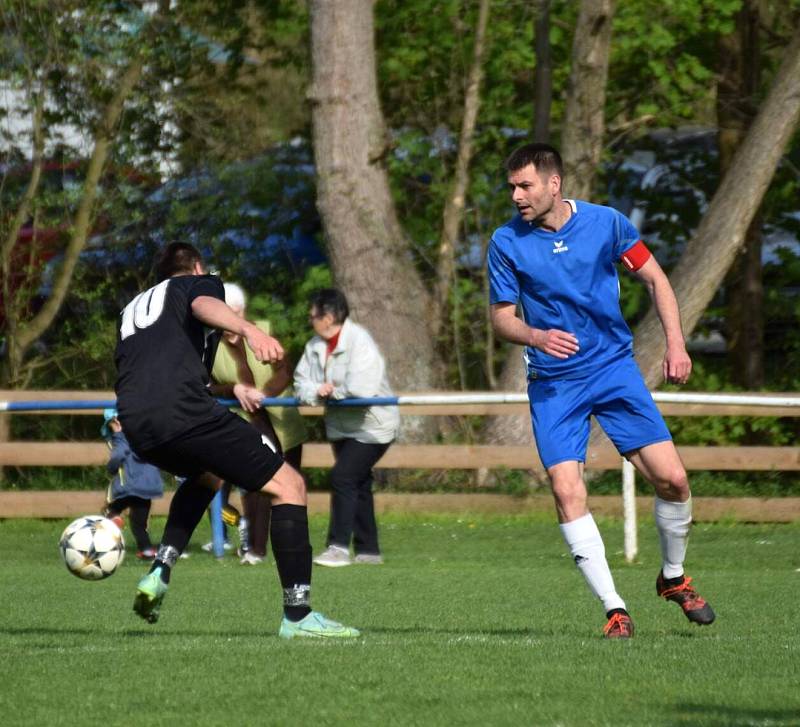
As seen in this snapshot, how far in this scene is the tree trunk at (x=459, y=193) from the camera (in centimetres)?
1720

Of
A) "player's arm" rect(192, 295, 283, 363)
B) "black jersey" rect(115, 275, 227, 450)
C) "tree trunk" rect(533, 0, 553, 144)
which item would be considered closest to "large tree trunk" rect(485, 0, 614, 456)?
"tree trunk" rect(533, 0, 553, 144)

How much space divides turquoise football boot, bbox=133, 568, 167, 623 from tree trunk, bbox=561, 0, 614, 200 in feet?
33.0

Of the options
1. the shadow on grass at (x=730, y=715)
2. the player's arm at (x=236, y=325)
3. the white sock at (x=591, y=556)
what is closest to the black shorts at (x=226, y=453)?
the player's arm at (x=236, y=325)

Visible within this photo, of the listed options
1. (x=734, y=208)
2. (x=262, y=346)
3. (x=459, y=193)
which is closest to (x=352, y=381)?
(x=262, y=346)

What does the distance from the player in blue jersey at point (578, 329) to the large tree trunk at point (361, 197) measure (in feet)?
29.6

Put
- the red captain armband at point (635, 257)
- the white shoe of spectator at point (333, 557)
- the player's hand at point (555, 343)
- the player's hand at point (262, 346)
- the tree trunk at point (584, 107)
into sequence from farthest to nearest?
the tree trunk at point (584, 107)
the white shoe of spectator at point (333, 557)
the red captain armband at point (635, 257)
the player's hand at point (555, 343)
the player's hand at point (262, 346)

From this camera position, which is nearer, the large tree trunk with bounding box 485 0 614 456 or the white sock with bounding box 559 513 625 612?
the white sock with bounding box 559 513 625 612

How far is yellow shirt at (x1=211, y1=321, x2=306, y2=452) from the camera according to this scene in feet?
37.8

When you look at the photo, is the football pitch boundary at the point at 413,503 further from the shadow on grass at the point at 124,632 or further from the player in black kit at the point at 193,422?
the player in black kit at the point at 193,422

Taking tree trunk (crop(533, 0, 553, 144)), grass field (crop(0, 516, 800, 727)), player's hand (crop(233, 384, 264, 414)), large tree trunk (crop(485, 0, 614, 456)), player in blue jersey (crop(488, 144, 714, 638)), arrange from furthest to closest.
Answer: tree trunk (crop(533, 0, 553, 144)) → large tree trunk (crop(485, 0, 614, 456)) → player's hand (crop(233, 384, 264, 414)) → player in blue jersey (crop(488, 144, 714, 638)) → grass field (crop(0, 516, 800, 727))

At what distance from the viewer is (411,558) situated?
12.3 metres

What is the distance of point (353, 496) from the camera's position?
11477 millimetres

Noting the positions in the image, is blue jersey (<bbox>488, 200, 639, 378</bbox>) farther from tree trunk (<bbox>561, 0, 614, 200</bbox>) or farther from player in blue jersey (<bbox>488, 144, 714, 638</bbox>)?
tree trunk (<bbox>561, 0, 614, 200</bbox>)

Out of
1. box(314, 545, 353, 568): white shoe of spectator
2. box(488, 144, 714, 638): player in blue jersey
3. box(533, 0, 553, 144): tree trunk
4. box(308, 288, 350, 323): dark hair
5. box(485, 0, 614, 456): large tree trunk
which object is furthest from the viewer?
box(533, 0, 553, 144): tree trunk
